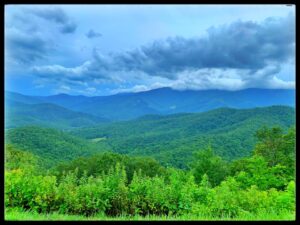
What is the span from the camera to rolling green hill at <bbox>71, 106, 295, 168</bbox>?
39438mm

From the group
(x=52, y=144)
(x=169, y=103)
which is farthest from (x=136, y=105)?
(x=52, y=144)

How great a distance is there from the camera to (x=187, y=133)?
5444 cm

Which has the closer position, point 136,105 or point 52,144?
point 52,144

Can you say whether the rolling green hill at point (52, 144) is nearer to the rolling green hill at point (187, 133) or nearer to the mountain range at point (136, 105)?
the rolling green hill at point (187, 133)

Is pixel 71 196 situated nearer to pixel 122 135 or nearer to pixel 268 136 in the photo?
pixel 268 136

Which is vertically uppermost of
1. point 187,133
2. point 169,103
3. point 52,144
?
point 169,103

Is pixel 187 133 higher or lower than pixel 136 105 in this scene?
lower

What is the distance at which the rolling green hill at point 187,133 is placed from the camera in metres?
39.4

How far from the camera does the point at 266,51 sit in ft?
22.1

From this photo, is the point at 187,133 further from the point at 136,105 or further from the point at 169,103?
the point at 136,105
